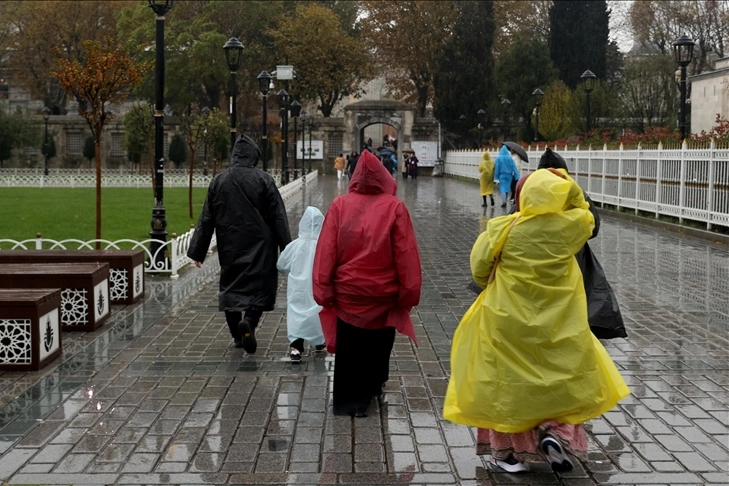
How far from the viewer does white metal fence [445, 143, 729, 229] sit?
53.7ft

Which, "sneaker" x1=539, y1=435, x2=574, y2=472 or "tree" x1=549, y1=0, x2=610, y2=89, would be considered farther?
"tree" x1=549, y1=0, x2=610, y2=89

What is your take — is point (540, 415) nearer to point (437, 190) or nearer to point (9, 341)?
point (9, 341)

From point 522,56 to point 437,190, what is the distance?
19.5 m

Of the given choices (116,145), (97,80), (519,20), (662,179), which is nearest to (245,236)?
(97,80)

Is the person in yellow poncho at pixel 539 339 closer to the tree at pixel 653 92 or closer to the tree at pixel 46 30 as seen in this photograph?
the tree at pixel 653 92

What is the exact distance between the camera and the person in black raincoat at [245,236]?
7.14m

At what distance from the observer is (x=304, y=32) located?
186 feet

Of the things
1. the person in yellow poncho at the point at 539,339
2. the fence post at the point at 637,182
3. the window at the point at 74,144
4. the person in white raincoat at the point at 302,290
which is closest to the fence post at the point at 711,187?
the fence post at the point at 637,182

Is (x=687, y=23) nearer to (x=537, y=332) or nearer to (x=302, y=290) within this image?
(x=302, y=290)

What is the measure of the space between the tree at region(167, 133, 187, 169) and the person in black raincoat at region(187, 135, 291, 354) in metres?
52.4

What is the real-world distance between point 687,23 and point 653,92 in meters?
6.03

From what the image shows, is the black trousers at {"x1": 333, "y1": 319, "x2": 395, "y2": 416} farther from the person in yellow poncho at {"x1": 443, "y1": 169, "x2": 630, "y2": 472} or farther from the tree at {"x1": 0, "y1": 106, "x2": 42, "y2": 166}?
the tree at {"x1": 0, "y1": 106, "x2": 42, "y2": 166}

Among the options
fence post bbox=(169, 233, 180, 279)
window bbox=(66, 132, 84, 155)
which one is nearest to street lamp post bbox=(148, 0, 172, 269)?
fence post bbox=(169, 233, 180, 279)

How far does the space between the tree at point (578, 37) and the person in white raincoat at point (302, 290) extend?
49.6 metres
